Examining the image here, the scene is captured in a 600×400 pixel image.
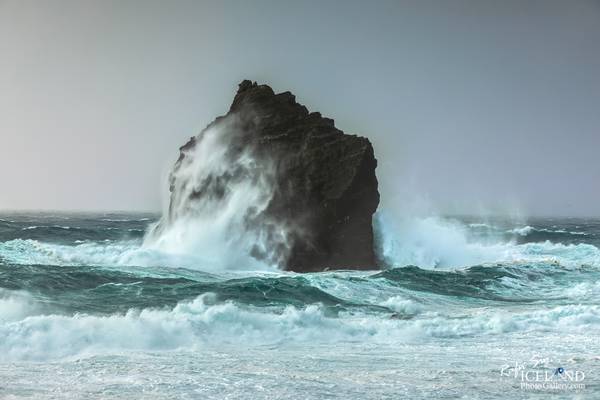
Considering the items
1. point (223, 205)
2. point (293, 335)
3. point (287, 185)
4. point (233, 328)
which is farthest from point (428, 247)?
point (233, 328)

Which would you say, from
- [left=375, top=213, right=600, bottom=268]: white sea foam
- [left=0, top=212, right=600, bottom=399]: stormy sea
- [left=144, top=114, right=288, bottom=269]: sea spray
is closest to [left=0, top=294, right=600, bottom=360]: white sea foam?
[left=0, top=212, right=600, bottom=399]: stormy sea

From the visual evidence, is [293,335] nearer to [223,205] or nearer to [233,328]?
[233,328]

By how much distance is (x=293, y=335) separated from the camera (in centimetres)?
1349

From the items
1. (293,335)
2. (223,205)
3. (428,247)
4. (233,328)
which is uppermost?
(223,205)

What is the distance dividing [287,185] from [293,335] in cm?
1561

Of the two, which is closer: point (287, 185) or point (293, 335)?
point (293, 335)

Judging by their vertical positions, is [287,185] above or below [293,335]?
above

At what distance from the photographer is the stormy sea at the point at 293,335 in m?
9.12

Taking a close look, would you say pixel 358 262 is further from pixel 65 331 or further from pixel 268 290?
pixel 65 331

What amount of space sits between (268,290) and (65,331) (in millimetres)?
7808

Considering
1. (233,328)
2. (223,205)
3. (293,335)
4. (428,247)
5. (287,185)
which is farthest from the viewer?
(428,247)

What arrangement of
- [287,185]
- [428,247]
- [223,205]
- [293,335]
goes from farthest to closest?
[428,247] < [223,205] < [287,185] < [293,335]

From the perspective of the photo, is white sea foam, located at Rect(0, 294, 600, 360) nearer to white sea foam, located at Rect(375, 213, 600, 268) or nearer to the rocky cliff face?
the rocky cliff face

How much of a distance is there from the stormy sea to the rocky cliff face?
345cm
